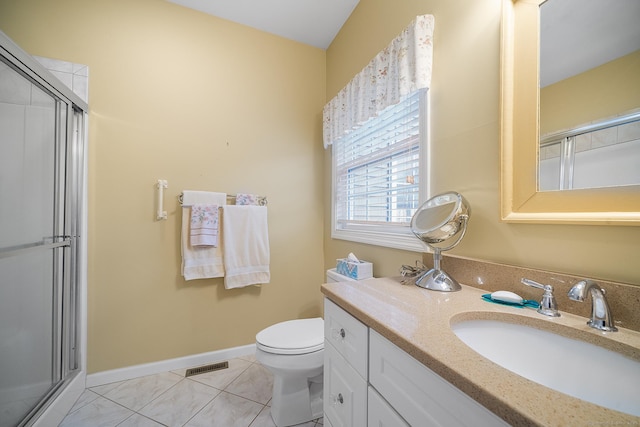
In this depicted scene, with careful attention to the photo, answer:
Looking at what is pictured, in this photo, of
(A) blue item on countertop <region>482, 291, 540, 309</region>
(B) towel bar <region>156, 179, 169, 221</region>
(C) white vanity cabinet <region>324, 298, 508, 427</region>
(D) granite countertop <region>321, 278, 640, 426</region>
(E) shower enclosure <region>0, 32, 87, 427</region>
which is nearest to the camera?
(D) granite countertop <region>321, 278, 640, 426</region>

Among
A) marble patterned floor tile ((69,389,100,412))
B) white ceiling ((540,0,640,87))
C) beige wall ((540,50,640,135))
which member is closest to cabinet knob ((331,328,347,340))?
beige wall ((540,50,640,135))

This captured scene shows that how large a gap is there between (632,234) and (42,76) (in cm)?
224

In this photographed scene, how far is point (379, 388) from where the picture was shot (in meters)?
0.65

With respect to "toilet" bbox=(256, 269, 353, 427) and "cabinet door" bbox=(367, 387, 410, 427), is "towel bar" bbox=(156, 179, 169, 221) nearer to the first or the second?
"toilet" bbox=(256, 269, 353, 427)

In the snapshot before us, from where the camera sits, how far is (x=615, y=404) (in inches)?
19.2

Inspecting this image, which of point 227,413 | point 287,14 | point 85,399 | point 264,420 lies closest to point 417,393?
point 264,420

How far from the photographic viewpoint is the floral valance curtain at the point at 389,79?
1104 mm

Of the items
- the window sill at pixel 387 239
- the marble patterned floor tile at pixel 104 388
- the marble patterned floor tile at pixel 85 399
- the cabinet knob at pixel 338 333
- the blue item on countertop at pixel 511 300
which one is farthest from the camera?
the marble patterned floor tile at pixel 104 388

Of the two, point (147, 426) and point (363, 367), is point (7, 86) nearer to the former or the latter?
point (147, 426)

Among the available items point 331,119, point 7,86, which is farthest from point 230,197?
point 7,86

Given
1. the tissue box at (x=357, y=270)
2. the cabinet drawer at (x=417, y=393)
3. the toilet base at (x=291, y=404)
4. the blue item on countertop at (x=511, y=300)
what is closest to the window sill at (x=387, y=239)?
the tissue box at (x=357, y=270)

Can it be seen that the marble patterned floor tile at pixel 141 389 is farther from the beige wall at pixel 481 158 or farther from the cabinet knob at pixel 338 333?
the beige wall at pixel 481 158

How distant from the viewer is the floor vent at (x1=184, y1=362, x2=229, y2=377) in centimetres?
166

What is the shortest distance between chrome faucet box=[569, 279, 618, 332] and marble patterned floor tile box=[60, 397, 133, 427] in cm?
199
